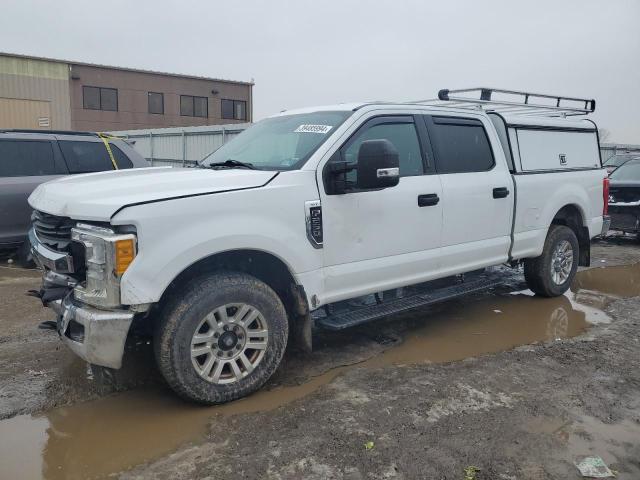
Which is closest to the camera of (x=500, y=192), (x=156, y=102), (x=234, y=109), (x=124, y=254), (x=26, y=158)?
(x=124, y=254)

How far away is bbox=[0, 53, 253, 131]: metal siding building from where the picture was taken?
31562 mm

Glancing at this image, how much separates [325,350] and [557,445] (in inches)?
78.9

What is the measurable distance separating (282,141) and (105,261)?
186 cm

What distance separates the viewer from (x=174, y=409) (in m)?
3.56

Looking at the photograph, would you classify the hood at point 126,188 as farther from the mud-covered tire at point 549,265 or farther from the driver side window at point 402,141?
the mud-covered tire at point 549,265

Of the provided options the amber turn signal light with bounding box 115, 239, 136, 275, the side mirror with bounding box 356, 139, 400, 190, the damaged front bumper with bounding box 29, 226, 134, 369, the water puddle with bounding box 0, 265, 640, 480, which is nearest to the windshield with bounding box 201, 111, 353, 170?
the side mirror with bounding box 356, 139, 400, 190

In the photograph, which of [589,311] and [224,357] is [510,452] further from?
[589,311]

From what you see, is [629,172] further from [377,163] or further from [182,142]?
[182,142]

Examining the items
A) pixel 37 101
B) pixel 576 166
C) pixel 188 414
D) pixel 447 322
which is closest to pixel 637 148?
pixel 576 166

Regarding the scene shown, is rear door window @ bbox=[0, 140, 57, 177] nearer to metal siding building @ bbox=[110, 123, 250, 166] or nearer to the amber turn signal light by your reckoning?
the amber turn signal light

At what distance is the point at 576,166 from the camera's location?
6375 millimetres

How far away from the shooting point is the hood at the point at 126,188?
10.6 ft

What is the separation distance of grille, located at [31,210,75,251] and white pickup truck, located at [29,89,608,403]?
0.01m

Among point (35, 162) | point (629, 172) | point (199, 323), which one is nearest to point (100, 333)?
point (199, 323)
